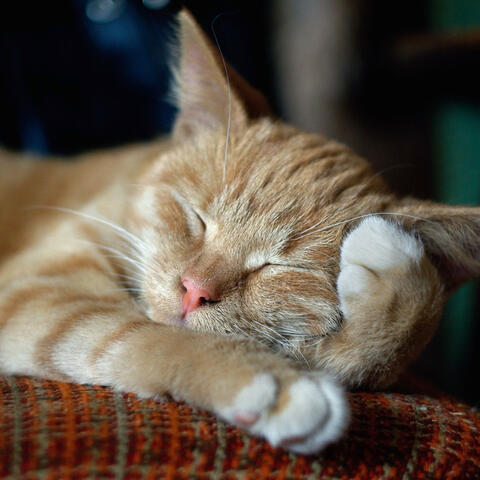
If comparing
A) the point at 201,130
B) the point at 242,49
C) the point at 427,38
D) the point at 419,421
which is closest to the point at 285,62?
the point at 242,49

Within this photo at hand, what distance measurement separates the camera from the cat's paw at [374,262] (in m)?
1.08

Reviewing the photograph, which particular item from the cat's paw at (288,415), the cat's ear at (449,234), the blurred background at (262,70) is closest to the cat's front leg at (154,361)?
the cat's paw at (288,415)

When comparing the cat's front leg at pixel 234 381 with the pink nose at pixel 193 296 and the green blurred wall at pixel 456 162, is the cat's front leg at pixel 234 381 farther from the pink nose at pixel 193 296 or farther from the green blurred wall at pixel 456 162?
the green blurred wall at pixel 456 162

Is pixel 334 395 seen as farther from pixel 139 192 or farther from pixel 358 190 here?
pixel 139 192

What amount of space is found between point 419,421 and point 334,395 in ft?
0.72

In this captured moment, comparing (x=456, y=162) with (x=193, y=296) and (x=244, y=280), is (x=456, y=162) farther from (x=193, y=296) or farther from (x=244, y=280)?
(x=193, y=296)


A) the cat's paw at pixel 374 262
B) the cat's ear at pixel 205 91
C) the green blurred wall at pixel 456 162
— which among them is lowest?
the green blurred wall at pixel 456 162

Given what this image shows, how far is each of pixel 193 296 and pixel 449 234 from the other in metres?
0.60

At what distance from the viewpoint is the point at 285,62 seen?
2676 mm

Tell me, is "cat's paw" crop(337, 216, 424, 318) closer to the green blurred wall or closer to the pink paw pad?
the pink paw pad

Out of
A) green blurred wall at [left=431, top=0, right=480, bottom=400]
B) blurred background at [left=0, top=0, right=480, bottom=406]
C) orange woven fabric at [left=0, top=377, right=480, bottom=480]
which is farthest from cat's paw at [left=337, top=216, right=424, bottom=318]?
green blurred wall at [left=431, top=0, right=480, bottom=400]


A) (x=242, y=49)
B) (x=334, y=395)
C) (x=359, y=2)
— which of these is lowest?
(x=334, y=395)

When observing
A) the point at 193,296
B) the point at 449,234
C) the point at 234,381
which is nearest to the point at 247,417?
the point at 234,381

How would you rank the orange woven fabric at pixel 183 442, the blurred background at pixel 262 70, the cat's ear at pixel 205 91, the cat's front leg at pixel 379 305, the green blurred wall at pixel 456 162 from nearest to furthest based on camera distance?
the orange woven fabric at pixel 183 442, the cat's front leg at pixel 379 305, the cat's ear at pixel 205 91, the blurred background at pixel 262 70, the green blurred wall at pixel 456 162
